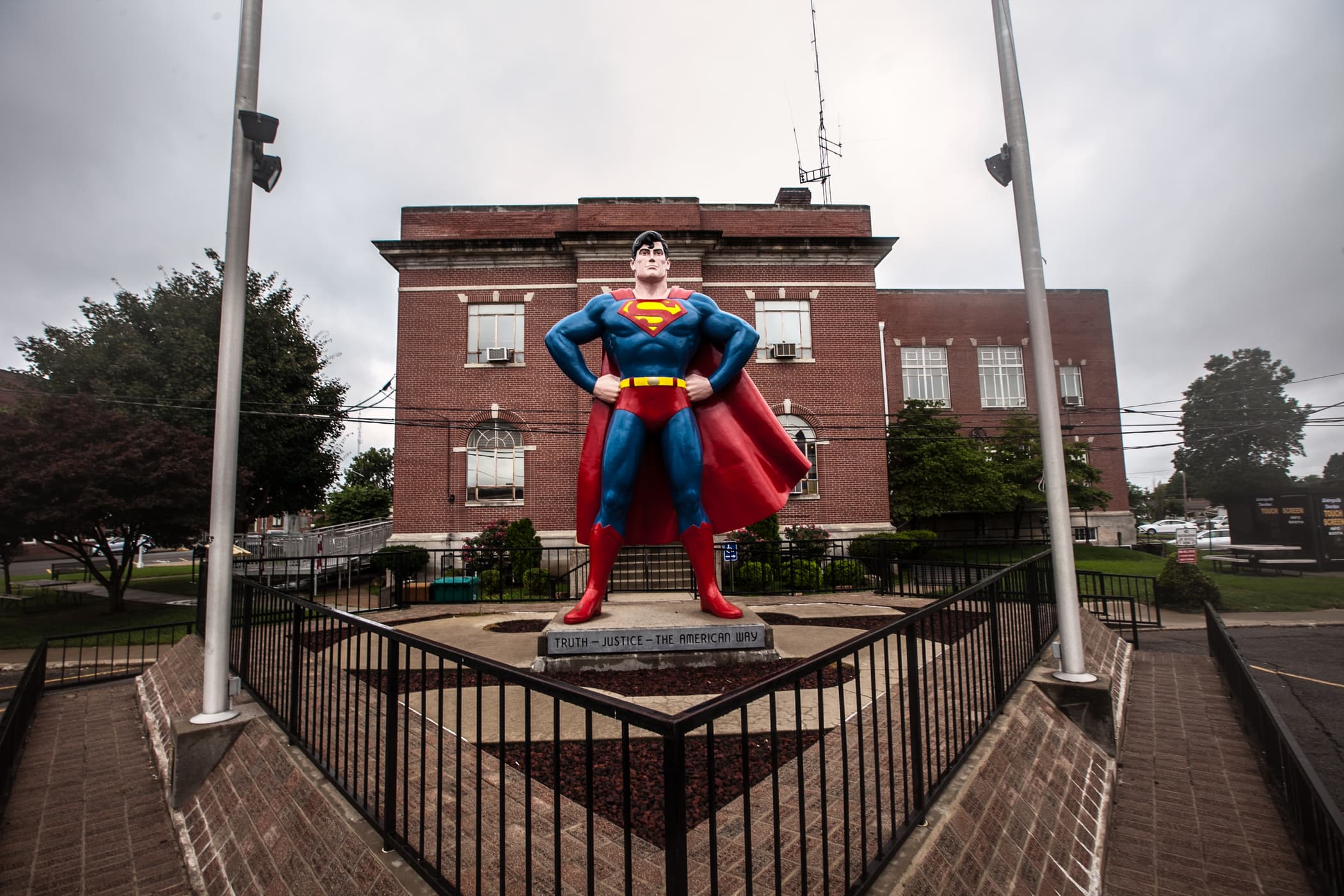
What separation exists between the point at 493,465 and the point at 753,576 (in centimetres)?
989

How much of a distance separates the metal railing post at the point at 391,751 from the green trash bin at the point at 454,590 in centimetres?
966

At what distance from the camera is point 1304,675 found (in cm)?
826

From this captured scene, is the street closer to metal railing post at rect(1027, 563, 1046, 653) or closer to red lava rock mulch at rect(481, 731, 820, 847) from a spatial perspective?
red lava rock mulch at rect(481, 731, 820, 847)

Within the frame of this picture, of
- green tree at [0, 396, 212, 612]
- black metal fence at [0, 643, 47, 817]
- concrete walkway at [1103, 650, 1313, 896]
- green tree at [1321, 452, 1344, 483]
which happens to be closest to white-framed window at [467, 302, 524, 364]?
green tree at [0, 396, 212, 612]

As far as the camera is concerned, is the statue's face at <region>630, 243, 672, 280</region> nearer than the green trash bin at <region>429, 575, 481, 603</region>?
Yes

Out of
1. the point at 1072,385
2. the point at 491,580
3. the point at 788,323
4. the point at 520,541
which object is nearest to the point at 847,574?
the point at 491,580

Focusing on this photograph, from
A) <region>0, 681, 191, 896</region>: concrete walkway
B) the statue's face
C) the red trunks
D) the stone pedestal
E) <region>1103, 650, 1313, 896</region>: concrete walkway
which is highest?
the statue's face

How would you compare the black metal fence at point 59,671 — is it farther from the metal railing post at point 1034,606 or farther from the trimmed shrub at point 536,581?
the metal railing post at point 1034,606

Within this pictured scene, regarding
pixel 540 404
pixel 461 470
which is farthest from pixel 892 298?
pixel 461 470

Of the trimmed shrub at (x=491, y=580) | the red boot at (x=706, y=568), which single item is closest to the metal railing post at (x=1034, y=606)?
the red boot at (x=706, y=568)

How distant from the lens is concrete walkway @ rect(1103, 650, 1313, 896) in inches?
133

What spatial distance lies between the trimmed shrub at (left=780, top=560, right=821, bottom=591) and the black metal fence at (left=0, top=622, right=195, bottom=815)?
978 centimetres

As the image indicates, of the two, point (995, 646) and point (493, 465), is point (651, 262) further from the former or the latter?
point (493, 465)

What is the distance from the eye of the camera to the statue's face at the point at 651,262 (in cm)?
586
